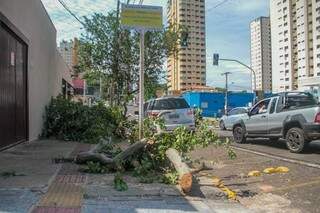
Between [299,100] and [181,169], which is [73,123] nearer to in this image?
[299,100]

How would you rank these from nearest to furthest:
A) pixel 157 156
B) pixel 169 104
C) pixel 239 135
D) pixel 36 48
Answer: pixel 157 156 < pixel 36 48 < pixel 239 135 < pixel 169 104

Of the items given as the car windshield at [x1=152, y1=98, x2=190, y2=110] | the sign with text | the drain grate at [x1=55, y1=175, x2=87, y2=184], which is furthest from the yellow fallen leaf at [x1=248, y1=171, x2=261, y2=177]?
the car windshield at [x1=152, y1=98, x2=190, y2=110]

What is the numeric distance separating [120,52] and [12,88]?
13532 millimetres

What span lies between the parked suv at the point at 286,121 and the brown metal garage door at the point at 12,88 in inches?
305

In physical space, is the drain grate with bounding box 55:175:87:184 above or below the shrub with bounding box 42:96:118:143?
below

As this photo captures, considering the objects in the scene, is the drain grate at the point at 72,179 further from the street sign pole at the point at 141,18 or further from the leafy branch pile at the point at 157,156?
the street sign pole at the point at 141,18

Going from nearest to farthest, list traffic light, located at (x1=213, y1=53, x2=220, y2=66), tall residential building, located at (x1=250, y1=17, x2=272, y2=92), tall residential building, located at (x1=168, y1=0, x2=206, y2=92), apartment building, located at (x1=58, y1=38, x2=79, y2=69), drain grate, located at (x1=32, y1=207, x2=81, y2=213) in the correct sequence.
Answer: drain grate, located at (x1=32, y1=207, x2=81, y2=213) < tall residential building, located at (x1=168, y1=0, x2=206, y2=92) < apartment building, located at (x1=58, y1=38, x2=79, y2=69) < traffic light, located at (x1=213, y1=53, x2=220, y2=66) < tall residential building, located at (x1=250, y1=17, x2=272, y2=92)

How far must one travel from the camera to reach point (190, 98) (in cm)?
5641

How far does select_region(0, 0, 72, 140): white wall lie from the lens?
1602 centimetres

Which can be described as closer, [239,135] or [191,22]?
[239,135]

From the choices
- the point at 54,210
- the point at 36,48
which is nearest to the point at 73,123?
the point at 36,48

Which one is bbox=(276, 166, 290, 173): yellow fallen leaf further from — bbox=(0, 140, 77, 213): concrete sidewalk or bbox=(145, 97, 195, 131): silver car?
bbox=(145, 97, 195, 131): silver car

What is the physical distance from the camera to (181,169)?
32.0 feet

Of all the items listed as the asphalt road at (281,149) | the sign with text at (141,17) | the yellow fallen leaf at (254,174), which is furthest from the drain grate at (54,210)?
the asphalt road at (281,149)
